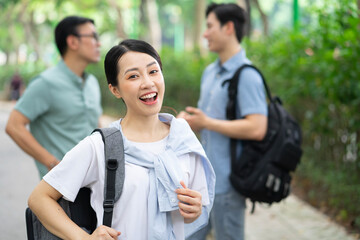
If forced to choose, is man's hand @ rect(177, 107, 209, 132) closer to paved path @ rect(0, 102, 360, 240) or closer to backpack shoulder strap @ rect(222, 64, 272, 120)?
backpack shoulder strap @ rect(222, 64, 272, 120)

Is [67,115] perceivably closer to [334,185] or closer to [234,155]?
[234,155]

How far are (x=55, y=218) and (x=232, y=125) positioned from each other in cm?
166

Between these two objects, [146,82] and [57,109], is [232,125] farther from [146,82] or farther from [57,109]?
[146,82]

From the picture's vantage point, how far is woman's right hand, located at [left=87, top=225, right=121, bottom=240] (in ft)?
6.70

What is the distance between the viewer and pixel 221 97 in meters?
3.65

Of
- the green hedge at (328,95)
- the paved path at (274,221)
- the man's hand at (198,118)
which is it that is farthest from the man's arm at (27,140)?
the green hedge at (328,95)

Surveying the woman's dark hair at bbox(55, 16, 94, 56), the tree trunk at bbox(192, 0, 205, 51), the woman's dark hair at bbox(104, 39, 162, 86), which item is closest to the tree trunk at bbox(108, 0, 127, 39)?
the tree trunk at bbox(192, 0, 205, 51)

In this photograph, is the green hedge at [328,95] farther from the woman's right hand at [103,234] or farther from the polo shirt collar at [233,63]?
the woman's right hand at [103,234]

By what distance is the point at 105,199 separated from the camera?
2098 millimetres

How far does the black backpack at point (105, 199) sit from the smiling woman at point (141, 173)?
3 cm

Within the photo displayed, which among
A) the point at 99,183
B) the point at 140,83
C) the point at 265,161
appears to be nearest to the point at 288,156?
the point at 265,161

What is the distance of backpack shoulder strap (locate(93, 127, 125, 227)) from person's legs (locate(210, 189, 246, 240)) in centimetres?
157

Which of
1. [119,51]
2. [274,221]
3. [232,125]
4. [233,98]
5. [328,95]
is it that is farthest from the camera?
[274,221]

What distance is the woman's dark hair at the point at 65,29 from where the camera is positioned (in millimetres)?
3980
